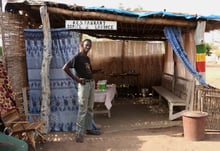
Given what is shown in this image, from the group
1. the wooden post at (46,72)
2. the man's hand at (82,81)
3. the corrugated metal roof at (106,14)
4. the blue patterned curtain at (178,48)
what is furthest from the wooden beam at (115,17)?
the man's hand at (82,81)

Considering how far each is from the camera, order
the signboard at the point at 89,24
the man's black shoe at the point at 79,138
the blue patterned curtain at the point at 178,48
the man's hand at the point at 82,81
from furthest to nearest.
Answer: the blue patterned curtain at the point at 178,48, the signboard at the point at 89,24, the man's black shoe at the point at 79,138, the man's hand at the point at 82,81

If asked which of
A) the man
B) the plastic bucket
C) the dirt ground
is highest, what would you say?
the man

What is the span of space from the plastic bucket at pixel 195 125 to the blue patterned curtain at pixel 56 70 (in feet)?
7.79

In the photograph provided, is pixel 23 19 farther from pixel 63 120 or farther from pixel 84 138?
pixel 84 138

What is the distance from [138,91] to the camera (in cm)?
1234

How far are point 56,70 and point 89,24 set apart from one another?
48.2 inches

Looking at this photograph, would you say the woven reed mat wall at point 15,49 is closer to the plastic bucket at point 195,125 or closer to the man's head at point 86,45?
the man's head at point 86,45

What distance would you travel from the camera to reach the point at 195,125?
590cm

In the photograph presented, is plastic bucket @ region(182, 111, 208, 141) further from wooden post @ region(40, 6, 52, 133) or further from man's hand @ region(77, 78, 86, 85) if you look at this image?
wooden post @ region(40, 6, 52, 133)

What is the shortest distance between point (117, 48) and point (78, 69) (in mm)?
6369

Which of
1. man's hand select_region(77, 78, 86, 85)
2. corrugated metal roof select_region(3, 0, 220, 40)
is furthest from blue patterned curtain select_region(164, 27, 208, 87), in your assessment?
man's hand select_region(77, 78, 86, 85)

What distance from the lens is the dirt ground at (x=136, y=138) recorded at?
565cm

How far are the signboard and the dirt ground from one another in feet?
7.58

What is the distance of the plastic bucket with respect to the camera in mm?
5892
